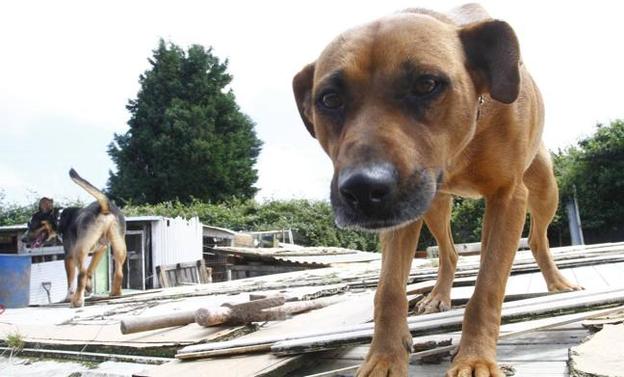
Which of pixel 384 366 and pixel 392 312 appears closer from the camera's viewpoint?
pixel 384 366

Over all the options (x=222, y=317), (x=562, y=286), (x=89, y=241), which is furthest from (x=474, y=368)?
(x=89, y=241)

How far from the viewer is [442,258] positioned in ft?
13.1

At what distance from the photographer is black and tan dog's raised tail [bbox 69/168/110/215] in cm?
1022

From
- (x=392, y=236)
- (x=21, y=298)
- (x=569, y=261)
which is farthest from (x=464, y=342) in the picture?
(x=21, y=298)

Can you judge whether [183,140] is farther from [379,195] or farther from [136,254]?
[379,195]

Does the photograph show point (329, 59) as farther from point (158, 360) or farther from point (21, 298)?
point (21, 298)

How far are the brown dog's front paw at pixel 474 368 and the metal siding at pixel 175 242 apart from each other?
14.8 metres

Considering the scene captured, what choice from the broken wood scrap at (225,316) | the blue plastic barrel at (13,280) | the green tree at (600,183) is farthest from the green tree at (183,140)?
the broken wood scrap at (225,316)

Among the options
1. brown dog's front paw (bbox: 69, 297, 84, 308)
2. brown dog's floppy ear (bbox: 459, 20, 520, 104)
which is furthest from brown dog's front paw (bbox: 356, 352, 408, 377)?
brown dog's front paw (bbox: 69, 297, 84, 308)

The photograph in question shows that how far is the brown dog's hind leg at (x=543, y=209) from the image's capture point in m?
3.95

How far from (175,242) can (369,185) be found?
1591cm

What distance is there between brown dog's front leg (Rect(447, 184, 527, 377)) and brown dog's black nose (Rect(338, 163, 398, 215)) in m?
0.68

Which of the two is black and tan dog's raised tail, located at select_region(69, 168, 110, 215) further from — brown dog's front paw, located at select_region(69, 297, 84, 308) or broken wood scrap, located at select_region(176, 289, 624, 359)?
broken wood scrap, located at select_region(176, 289, 624, 359)

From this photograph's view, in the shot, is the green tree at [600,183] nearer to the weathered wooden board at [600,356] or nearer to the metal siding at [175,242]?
the metal siding at [175,242]
